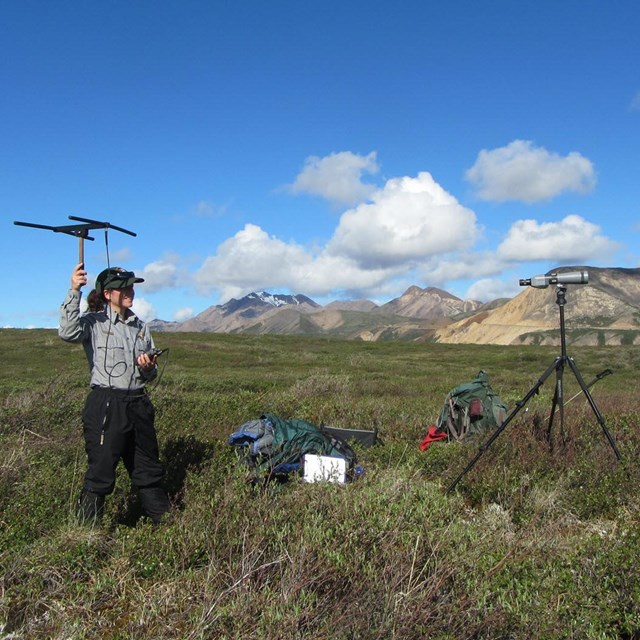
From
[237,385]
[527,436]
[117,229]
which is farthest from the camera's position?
[237,385]

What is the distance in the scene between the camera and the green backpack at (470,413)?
23.6 ft

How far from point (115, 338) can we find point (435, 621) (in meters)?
2.96

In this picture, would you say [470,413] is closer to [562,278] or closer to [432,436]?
[432,436]

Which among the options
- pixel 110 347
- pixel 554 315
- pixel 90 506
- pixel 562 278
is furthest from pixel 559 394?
pixel 554 315

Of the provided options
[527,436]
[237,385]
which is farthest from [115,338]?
[237,385]

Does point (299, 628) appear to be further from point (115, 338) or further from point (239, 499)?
point (115, 338)

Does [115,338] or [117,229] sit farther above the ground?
[117,229]

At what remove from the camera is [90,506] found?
4027mm

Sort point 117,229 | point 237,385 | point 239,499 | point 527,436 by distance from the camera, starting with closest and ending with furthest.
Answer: point 239,499 < point 117,229 < point 527,436 < point 237,385

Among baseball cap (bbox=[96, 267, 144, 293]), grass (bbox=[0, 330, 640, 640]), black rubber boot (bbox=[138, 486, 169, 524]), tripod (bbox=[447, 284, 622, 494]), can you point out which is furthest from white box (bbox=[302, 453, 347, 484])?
baseball cap (bbox=[96, 267, 144, 293])

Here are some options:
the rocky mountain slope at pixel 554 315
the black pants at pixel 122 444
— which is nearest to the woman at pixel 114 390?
the black pants at pixel 122 444

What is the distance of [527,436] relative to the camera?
19.7 feet

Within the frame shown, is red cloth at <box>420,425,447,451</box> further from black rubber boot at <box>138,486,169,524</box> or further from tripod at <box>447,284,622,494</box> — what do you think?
black rubber boot at <box>138,486,169,524</box>

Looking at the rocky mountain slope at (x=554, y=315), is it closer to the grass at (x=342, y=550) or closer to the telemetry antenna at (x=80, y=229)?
the grass at (x=342, y=550)
